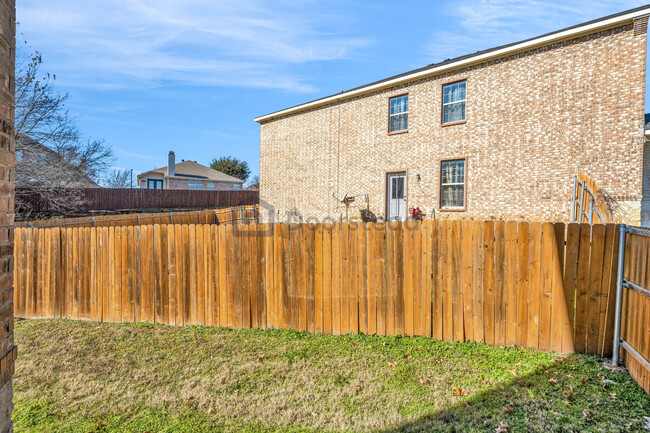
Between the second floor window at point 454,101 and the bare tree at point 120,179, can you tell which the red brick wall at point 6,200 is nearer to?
the second floor window at point 454,101

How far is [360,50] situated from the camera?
10547 millimetres

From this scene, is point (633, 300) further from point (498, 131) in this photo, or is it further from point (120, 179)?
point (120, 179)

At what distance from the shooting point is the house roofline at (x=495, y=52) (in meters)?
9.65

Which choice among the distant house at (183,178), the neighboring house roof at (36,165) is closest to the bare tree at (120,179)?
the distant house at (183,178)

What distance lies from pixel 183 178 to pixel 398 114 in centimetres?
3321

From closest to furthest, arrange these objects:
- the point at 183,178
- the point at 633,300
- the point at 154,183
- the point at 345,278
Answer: the point at 633,300, the point at 345,278, the point at 183,178, the point at 154,183

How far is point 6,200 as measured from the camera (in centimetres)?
211

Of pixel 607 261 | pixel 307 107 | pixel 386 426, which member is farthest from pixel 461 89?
pixel 386 426

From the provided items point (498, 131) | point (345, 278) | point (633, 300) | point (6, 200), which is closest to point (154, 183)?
point (498, 131)

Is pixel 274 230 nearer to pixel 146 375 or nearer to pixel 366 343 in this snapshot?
pixel 366 343

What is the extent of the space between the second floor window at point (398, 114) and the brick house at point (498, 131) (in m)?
0.04

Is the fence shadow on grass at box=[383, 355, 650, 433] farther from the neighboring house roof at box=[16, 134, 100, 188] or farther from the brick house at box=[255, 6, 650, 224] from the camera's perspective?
the neighboring house roof at box=[16, 134, 100, 188]

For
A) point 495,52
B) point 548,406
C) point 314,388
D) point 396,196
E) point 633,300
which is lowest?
point 314,388

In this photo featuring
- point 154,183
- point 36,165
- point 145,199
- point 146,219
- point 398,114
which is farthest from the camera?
point 154,183
